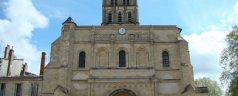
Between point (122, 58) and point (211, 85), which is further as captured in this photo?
point (211, 85)

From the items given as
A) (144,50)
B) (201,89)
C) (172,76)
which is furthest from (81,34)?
(201,89)

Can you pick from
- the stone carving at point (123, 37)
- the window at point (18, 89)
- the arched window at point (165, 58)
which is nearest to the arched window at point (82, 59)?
the stone carving at point (123, 37)

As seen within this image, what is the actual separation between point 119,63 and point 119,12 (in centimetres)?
995

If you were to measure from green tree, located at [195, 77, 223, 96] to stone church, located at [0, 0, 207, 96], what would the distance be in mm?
18878

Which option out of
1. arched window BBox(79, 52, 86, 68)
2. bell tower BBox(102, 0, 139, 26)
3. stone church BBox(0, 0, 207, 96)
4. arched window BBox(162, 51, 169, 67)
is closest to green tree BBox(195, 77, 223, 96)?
bell tower BBox(102, 0, 139, 26)

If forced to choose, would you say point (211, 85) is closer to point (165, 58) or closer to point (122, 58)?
point (165, 58)

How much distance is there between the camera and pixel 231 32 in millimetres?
24234

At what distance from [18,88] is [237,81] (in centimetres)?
2648

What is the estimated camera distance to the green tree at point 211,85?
47.9m

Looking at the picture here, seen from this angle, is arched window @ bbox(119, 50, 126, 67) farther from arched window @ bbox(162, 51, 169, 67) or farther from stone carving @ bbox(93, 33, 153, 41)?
arched window @ bbox(162, 51, 169, 67)

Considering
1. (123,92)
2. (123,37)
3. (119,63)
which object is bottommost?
(123,92)

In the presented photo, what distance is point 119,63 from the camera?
30516 mm

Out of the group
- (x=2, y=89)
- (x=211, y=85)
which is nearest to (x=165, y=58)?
(x=2, y=89)

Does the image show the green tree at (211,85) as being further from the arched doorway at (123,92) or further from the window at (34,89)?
the window at (34,89)
